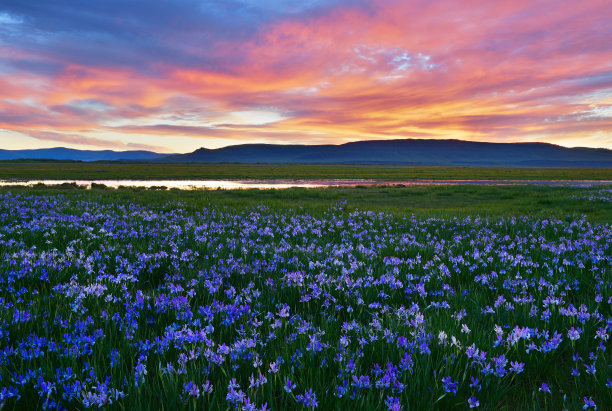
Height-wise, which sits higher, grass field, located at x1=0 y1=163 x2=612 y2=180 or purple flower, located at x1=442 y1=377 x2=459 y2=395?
grass field, located at x1=0 y1=163 x2=612 y2=180

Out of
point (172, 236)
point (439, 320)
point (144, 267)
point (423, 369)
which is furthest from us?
point (172, 236)

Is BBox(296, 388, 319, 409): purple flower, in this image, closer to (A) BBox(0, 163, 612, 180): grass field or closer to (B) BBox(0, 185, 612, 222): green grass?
(B) BBox(0, 185, 612, 222): green grass

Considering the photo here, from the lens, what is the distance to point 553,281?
4734 millimetres

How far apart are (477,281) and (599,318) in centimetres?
159

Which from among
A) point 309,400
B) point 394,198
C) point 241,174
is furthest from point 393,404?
point 241,174

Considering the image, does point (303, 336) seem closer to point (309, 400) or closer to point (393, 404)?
point (309, 400)

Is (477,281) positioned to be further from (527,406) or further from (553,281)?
(527,406)

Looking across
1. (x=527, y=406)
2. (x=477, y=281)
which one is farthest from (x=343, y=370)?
(x=477, y=281)

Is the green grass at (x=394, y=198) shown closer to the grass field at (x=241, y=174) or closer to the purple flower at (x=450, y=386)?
the purple flower at (x=450, y=386)

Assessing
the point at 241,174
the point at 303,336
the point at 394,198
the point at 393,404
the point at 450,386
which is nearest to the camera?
the point at 393,404

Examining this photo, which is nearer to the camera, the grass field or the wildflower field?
the wildflower field

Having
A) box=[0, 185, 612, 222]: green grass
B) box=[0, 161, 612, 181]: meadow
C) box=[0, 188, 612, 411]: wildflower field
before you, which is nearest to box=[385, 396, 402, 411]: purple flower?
box=[0, 188, 612, 411]: wildflower field

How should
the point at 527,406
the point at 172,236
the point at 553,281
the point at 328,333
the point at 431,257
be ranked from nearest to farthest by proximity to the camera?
1. the point at 527,406
2. the point at 328,333
3. the point at 553,281
4. the point at 431,257
5. the point at 172,236

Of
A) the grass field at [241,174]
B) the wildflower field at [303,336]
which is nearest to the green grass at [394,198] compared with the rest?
the wildflower field at [303,336]
